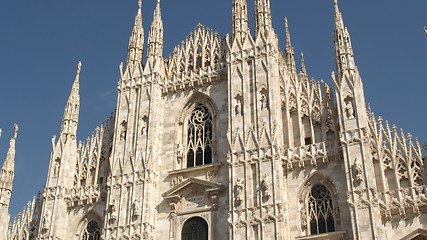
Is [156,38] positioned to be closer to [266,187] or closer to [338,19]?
[338,19]

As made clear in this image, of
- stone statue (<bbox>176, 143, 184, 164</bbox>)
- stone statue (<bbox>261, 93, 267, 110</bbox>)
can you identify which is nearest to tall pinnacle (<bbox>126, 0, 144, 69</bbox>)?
stone statue (<bbox>176, 143, 184, 164</bbox>)

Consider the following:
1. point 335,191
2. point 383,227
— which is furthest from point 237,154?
point 383,227

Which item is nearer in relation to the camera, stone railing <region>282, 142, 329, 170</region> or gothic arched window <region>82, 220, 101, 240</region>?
stone railing <region>282, 142, 329, 170</region>

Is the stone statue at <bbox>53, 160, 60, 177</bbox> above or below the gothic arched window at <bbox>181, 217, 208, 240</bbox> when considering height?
above

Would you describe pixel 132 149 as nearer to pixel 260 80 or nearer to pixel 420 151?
pixel 260 80

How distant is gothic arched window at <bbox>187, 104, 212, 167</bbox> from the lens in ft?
87.7

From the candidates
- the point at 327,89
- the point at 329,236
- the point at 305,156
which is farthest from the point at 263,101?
the point at 329,236

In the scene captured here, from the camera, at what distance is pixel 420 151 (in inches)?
891

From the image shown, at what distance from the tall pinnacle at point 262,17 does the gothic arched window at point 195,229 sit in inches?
369

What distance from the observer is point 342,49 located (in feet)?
82.9

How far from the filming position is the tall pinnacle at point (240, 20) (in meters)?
28.3

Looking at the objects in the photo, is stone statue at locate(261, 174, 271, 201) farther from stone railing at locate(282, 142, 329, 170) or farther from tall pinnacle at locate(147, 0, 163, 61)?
tall pinnacle at locate(147, 0, 163, 61)

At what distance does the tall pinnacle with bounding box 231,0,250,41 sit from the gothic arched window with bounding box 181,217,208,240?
29.5 ft

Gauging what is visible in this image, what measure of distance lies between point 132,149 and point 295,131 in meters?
7.71
